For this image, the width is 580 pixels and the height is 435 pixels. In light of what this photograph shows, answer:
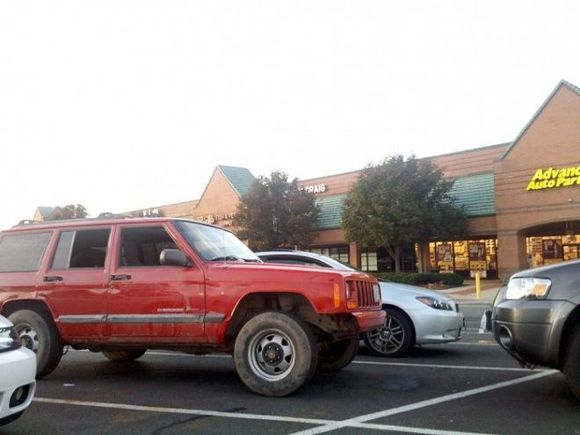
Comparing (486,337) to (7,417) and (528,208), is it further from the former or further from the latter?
(528,208)

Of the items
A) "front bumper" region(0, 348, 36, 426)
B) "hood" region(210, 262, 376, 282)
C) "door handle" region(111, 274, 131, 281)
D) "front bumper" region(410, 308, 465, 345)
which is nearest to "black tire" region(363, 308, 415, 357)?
"front bumper" region(410, 308, 465, 345)

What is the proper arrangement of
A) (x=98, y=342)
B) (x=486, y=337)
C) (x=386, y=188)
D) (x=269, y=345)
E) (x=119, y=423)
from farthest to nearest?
(x=386, y=188) < (x=486, y=337) < (x=98, y=342) < (x=269, y=345) < (x=119, y=423)

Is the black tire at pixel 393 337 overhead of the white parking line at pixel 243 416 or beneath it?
overhead

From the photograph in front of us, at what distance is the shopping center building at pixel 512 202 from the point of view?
96.2 ft

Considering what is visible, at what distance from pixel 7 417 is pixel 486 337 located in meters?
8.28

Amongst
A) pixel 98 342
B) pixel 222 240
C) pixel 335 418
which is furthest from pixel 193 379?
pixel 335 418

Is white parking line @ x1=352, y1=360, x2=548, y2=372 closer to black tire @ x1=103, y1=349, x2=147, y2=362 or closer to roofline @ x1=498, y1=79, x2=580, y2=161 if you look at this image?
black tire @ x1=103, y1=349, x2=147, y2=362

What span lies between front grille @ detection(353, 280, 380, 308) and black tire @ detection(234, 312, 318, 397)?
65 centimetres

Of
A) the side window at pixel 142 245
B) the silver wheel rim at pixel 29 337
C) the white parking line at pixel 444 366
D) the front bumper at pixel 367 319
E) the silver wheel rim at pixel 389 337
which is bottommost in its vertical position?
the white parking line at pixel 444 366

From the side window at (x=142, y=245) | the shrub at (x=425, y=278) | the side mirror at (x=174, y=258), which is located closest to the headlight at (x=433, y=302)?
the side mirror at (x=174, y=258)

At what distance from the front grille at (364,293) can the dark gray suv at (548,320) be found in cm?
144

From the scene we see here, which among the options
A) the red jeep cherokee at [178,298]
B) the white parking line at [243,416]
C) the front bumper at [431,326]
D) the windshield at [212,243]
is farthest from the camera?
the front bumper at [431,326]

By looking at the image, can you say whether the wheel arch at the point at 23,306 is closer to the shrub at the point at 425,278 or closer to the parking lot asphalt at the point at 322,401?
the parking lot asphalt at the point at 322,401

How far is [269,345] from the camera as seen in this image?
237 inches
